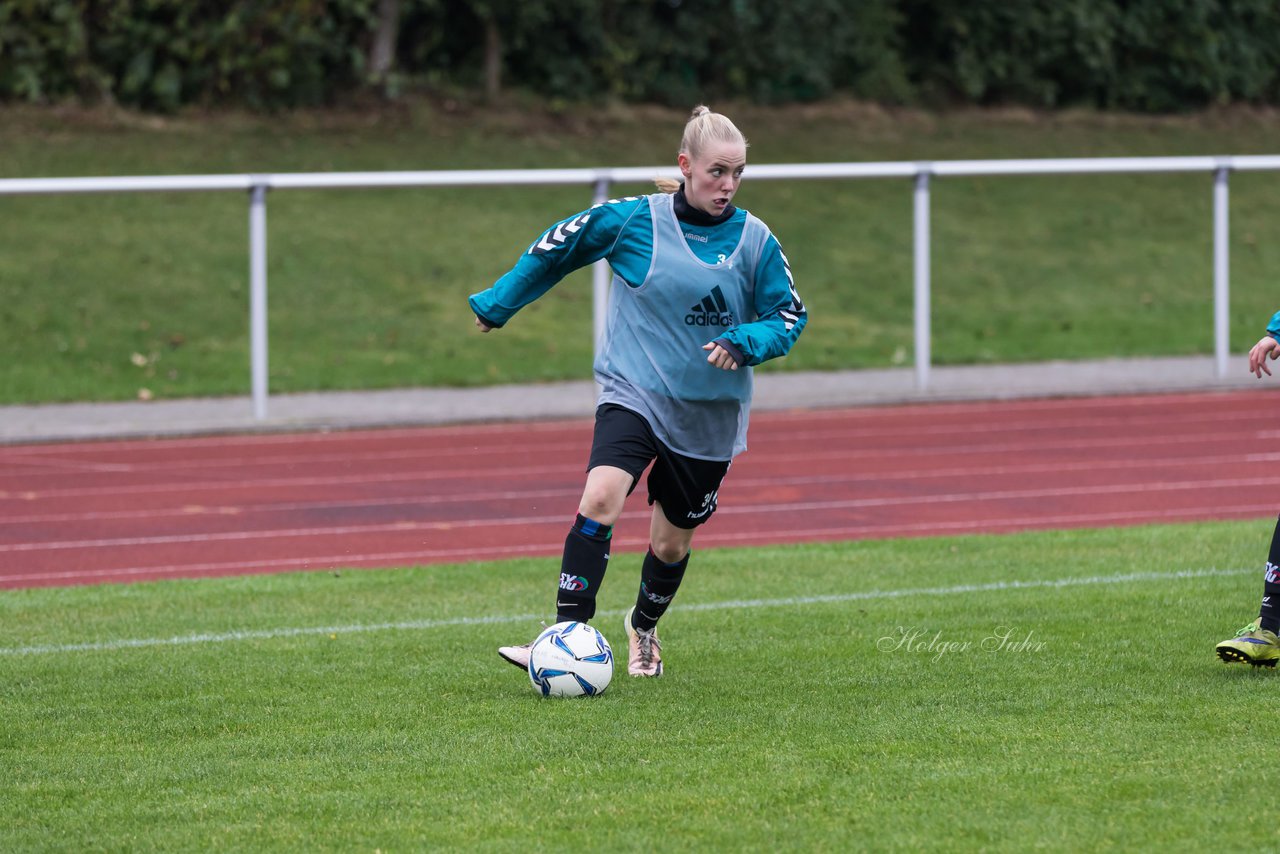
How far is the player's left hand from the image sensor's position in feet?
19.0

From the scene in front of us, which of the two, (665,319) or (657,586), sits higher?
(665,319)

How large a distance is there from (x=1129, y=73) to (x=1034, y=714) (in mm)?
23182

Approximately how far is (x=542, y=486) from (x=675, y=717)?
225 inches

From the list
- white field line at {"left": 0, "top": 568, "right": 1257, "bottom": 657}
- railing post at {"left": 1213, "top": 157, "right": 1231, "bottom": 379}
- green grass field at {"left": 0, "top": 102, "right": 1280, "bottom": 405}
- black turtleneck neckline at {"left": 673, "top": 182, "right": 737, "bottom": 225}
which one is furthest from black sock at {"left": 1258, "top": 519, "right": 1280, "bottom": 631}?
green grass field at {"left": 0, "top": 102, "right": 1280, "bottom": 405}

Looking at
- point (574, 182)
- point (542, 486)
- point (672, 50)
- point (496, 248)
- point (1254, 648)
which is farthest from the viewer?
point (672, 50)

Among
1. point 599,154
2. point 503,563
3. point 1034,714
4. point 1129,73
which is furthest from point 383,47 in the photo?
point 1034,714

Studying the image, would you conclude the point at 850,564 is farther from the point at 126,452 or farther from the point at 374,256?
the point at 374,256

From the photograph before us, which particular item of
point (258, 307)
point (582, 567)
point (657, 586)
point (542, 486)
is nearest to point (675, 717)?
point (582, 567)

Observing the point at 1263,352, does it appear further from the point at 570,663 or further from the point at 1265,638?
the point at 570,663

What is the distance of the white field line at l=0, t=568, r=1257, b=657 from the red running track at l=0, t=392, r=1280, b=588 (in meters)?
1.66

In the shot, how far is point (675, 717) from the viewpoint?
5.72 metres

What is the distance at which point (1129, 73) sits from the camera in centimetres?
2723

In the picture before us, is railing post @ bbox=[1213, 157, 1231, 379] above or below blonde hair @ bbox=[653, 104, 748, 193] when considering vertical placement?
below

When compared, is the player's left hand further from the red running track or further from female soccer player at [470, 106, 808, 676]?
the red running track
